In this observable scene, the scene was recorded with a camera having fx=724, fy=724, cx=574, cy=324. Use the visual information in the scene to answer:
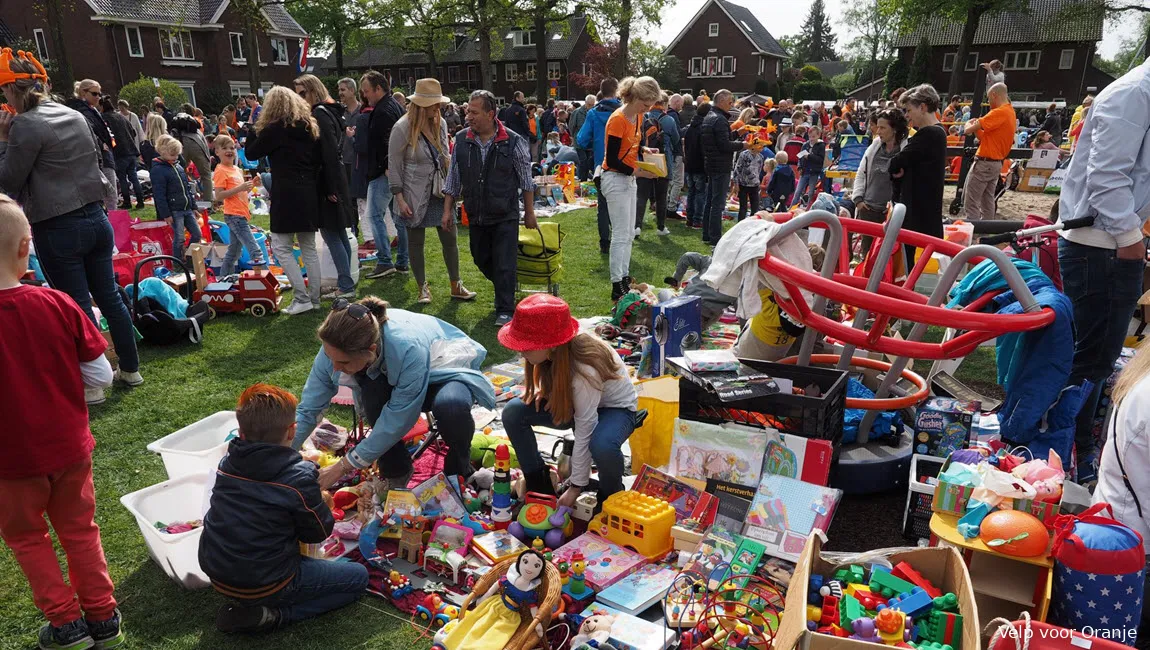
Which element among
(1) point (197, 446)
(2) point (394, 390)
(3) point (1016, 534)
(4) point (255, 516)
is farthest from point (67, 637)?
(3) point (1016, 534)

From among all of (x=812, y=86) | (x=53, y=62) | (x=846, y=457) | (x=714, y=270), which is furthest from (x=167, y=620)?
(x=812, y=86)

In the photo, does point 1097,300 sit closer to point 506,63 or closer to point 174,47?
point 174,47

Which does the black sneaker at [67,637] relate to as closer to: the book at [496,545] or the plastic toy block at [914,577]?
the book at [496,545]

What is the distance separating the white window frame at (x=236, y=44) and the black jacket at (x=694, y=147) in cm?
3610

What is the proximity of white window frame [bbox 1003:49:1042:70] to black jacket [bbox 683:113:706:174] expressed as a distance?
42.8m

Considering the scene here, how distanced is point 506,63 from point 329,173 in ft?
159

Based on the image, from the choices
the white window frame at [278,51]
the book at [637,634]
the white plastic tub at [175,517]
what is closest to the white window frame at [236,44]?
the white window frame at [278,51]

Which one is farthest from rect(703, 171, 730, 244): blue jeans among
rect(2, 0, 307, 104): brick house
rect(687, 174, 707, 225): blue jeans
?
rect(2, 0, 307, 104): brick house

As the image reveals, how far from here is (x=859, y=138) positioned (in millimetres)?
14133

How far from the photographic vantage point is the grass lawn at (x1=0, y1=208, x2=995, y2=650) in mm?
3021

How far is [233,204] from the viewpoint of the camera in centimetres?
757

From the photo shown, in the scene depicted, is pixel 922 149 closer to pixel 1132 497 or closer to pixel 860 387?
pixel 860 387

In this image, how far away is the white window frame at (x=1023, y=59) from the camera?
4266 centimetres

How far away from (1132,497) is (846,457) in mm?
1534
